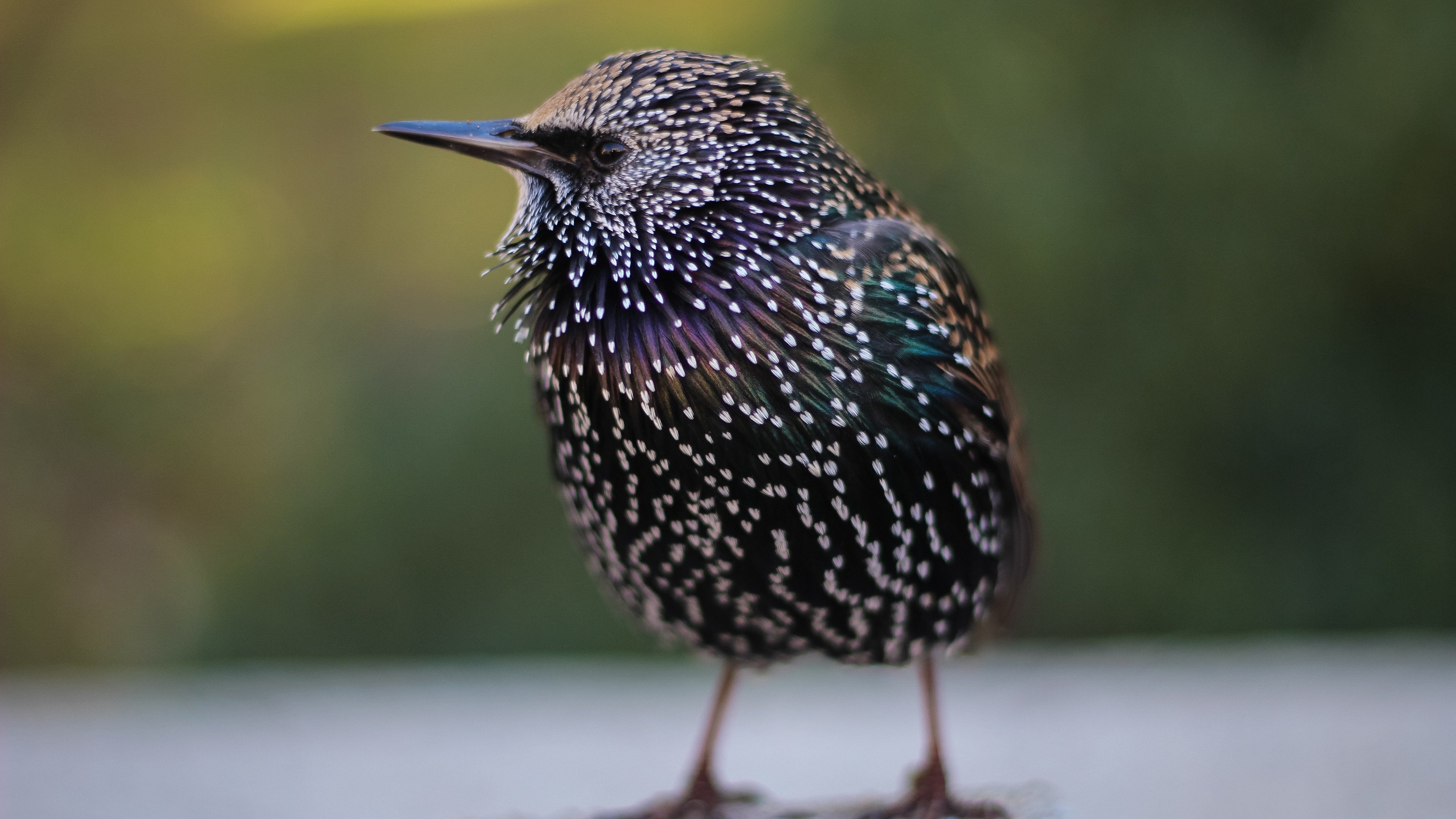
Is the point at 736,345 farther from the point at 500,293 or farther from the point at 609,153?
the point at 500,293

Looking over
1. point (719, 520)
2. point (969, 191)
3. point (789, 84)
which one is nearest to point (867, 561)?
point (719, 520)

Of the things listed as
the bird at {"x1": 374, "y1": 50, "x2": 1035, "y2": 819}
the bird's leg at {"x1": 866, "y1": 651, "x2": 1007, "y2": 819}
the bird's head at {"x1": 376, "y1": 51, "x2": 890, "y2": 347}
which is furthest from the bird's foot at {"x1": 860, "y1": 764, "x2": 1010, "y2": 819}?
the bird's head at {"x1": 376, "y1": 51, "x2": 890, "y2": 347}

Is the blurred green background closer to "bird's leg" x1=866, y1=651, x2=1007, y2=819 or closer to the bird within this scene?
"bird's leg" x1=866, y1=651, x2=1007, y2=819

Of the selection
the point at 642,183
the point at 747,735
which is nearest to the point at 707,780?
the point at 642,183

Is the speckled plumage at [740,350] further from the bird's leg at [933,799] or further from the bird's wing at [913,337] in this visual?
the bird's leg at [933,799]

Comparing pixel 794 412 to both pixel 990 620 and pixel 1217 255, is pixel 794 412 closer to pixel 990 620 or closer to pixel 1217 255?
pixel 990 620

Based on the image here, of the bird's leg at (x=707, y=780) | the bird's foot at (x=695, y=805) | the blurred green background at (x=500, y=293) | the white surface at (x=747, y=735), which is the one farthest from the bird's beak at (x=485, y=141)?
the blurred green background at (x=500, y=293)
